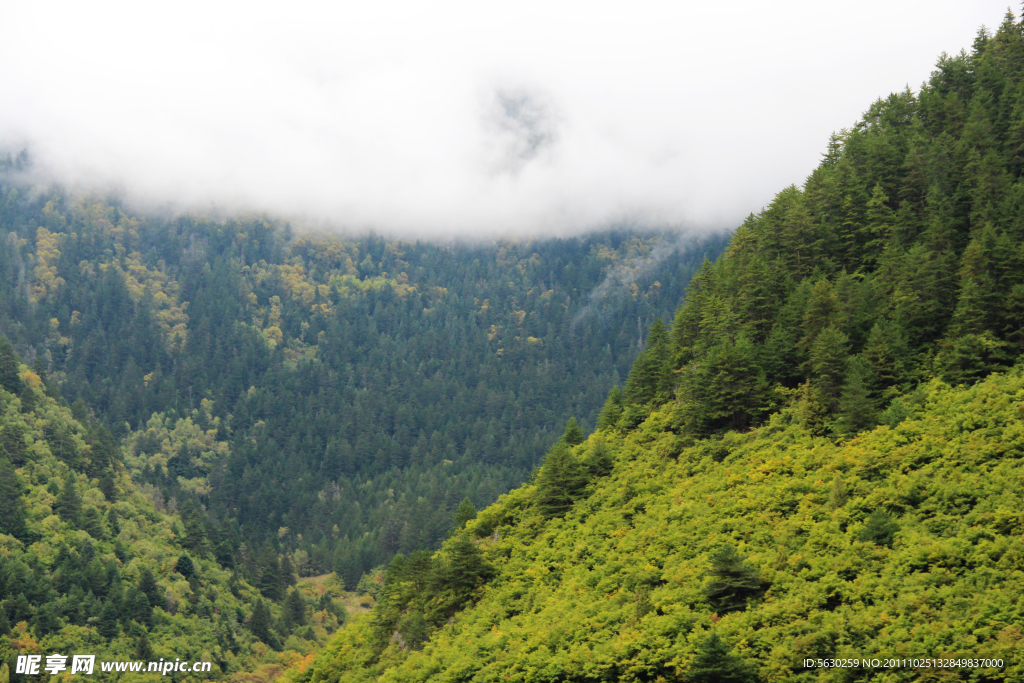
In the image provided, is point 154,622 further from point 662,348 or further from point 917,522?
point 917,522

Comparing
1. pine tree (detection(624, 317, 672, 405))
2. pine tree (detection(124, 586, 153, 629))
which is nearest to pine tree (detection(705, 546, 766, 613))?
pine tree (detection(624, 317, 672, 405))

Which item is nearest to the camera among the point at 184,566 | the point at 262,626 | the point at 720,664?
the point at 720,664

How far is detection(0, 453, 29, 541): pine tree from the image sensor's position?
106062mm

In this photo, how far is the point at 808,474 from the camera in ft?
137

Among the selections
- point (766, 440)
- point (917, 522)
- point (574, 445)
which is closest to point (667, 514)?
point (766, 440)

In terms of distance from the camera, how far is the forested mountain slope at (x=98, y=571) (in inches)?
3971

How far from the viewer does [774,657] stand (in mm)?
31109

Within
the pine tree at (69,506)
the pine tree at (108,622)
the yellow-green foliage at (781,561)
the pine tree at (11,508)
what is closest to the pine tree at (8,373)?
the pine tree at (11,508)

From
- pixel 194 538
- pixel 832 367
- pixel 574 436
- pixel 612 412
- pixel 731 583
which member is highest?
pixel 832 367

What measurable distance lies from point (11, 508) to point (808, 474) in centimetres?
10169

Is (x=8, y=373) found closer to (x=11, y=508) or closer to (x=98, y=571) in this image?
(x=11, y=508)

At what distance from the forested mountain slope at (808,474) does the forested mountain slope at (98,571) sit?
51.8 meters

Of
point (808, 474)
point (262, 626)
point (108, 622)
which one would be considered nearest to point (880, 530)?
point (808, 474)

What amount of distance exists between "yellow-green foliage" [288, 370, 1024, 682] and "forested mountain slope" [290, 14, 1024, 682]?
0.12m
